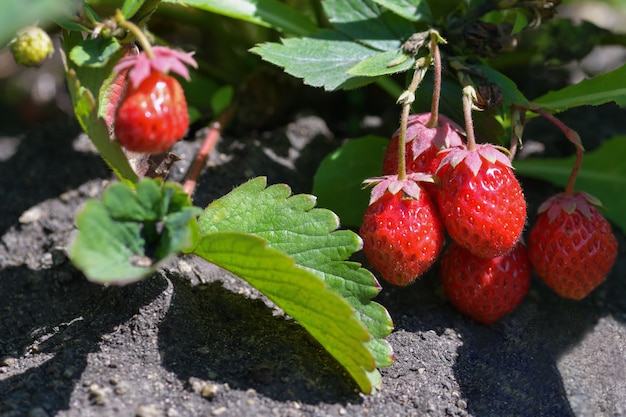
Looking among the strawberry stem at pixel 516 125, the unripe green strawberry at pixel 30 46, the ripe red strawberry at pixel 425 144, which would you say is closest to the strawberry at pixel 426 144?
the ripe red strawberry at pixel 425 144

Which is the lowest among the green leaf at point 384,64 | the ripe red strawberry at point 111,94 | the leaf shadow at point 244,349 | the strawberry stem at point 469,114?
the leaf shadow at point 244,349

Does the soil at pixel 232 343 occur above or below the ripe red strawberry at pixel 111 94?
below

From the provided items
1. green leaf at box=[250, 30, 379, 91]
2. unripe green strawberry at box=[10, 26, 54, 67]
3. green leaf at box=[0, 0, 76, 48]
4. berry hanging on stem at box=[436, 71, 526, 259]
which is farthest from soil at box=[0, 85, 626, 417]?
green leaf at box=[0, 0, 76, 48]

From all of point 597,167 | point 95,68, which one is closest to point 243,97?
point 95,68

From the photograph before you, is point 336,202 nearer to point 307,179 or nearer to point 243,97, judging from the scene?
point 307,179

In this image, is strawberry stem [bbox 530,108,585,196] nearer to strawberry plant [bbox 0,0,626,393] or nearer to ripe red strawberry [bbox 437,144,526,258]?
strawberry plant [bbox 0,0,626,393]

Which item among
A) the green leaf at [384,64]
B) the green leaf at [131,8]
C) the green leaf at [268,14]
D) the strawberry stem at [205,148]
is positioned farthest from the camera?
the green leaf at [268,14]

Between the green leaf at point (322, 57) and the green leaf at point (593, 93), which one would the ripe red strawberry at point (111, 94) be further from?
the green leaf at point (593, 93)
